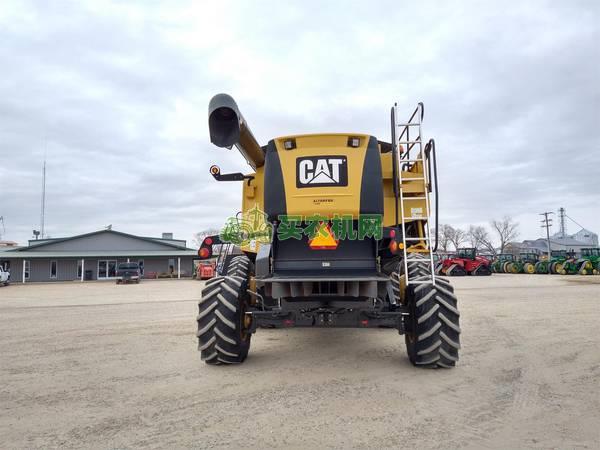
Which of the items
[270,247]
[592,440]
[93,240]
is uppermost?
[93,240]

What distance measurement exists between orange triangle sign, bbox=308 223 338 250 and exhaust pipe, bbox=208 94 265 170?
1622mm

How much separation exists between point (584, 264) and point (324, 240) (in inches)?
1309

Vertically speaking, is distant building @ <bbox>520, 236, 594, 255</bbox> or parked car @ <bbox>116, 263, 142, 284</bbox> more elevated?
distant building @ <bbox>520, 236, 594, 255</bbox>

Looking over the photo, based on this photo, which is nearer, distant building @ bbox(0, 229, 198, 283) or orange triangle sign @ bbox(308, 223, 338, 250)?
orange triangle sign @ bbox(308, 223, 338, 250)

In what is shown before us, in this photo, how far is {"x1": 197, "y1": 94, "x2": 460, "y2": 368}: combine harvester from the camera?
16.7 ft

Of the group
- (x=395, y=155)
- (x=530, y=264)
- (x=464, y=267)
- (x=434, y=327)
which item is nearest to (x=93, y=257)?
(x=464, y=267)

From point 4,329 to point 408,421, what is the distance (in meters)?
9.42

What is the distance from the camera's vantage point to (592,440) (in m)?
3.22

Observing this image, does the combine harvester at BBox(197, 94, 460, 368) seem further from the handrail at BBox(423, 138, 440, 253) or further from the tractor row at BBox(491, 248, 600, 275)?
the tractor row at BBox(491, 248, 600, 275)

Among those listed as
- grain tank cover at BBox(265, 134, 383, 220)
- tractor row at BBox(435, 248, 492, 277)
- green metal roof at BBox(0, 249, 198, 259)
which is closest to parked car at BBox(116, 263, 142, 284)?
green metal roof at BBox(0, 249, 198, 259)

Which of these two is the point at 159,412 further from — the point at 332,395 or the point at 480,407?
the point at 480,407

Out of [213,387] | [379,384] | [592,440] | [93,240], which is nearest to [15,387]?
[213,387]

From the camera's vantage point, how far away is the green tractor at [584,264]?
102 ft

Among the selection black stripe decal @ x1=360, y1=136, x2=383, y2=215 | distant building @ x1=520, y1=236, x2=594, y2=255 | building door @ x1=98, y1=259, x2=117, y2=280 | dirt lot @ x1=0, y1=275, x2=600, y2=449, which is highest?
distant building @ x1=520, y1=236, x2=594, y2=255
